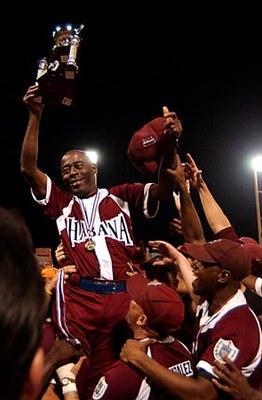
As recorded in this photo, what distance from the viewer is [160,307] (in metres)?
3.24

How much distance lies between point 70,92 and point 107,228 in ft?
3.85

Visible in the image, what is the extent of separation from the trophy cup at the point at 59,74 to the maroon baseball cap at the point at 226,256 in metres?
1.68

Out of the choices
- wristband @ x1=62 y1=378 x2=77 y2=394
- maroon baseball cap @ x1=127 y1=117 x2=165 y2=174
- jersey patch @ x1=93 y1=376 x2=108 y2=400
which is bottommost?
wristband @ x1=62 y1=378 x2=77 y2=394

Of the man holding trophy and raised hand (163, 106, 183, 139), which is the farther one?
the man holding trophy

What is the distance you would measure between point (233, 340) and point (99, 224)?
1.65m

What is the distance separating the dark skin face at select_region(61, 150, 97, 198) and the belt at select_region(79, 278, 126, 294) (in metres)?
0.78

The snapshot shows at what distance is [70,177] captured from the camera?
14.7 feet

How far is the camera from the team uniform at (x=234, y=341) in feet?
10.0

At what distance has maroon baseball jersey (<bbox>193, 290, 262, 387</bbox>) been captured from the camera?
305cm

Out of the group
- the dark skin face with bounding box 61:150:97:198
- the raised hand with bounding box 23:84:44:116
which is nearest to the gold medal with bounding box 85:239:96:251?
the dark skin face with bounding box 61:150:97:198

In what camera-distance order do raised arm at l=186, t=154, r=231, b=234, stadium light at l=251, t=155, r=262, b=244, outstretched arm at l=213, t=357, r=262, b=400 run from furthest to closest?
stadium light at l=251, t=155, r=262, b=244 → raised arm at l=186, t=154, r=231, b=234 → outstretched arm at l=213, t=357, r=262, b=400

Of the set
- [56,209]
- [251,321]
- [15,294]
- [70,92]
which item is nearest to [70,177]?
[56,209]

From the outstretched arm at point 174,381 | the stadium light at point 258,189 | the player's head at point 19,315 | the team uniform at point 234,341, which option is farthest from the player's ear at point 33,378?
the stadium light at point 258,189

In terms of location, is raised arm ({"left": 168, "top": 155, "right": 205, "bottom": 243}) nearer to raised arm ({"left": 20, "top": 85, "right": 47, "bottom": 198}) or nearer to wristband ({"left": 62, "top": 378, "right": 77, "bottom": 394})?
raised arm ({"left": 20, "top": 85, "right": 47, "bottom": 198})
